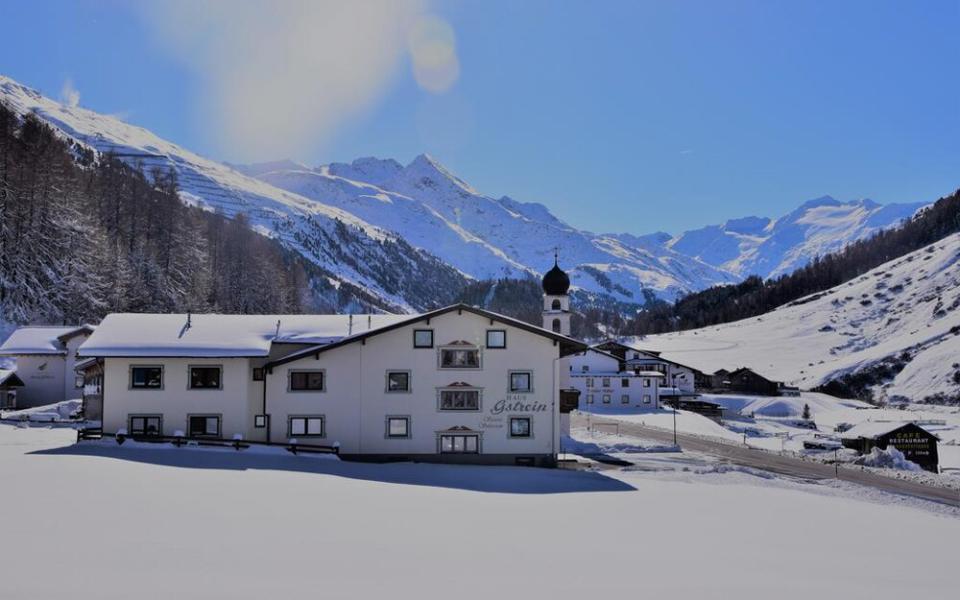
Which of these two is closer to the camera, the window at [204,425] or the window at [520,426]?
the window at [204,425]

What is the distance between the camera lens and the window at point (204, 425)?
4284 centimetres

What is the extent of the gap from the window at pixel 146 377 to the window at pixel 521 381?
67.0ft

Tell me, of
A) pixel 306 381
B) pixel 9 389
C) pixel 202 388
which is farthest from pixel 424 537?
pixel 9 389

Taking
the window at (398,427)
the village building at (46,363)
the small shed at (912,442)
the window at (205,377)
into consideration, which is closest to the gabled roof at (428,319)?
the window at (205,377)

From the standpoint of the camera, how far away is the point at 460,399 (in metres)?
44.4

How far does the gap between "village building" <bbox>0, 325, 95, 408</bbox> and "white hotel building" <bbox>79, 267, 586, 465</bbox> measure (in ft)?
86.1

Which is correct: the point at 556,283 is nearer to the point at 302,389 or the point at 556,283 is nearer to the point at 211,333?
the point at 302,389

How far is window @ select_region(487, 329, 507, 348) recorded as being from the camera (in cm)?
4512

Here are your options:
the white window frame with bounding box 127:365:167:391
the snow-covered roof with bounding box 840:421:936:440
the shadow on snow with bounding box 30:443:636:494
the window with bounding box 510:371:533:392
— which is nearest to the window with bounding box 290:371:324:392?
the shadow on snow with bounding box 30:443:636:494

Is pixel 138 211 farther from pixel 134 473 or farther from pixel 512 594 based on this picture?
pixel 512 594

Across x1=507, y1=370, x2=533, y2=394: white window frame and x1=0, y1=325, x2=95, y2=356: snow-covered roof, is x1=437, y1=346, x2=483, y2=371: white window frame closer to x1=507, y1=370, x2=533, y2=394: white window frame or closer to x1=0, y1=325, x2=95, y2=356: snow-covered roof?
x1=507, y1=370, x2=533, y2=394: white window frame

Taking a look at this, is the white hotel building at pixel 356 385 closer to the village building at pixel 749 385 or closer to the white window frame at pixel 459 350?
the white window frame at pixel 459 350

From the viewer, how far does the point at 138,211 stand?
139750 millimetres

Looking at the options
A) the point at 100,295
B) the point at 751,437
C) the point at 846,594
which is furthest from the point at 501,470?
the point at 100,295
